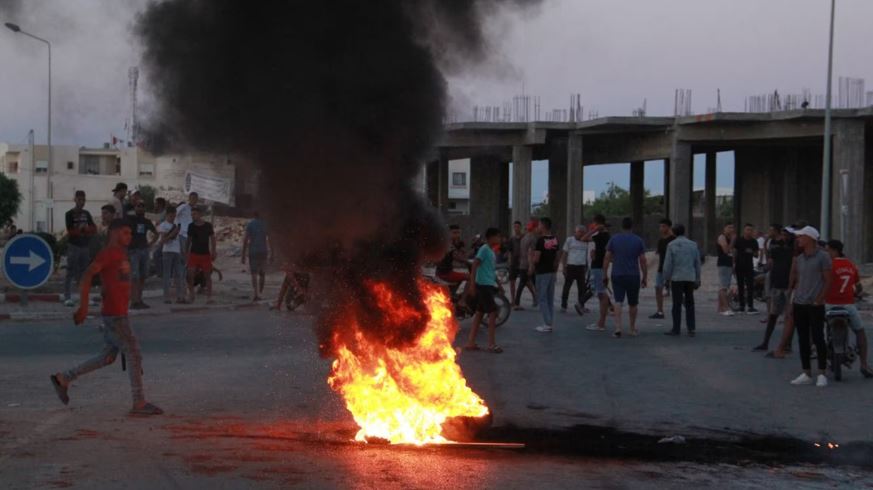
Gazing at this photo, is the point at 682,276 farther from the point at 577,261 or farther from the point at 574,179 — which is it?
the point at 574,179

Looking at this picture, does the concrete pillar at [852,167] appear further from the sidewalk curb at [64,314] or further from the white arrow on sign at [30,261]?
the white arrow on sign at [30,261]

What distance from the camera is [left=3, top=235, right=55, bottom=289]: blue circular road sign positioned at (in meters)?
15.1

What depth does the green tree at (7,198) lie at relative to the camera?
61444mm

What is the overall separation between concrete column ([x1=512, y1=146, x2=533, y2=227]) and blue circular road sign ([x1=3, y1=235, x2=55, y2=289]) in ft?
85.8

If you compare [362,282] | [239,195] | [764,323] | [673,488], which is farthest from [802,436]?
[764,323]

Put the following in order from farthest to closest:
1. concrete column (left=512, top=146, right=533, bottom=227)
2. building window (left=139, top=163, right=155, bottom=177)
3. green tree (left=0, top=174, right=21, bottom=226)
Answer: green tree (left=0, top=174, right=21, bottom=226) < concrete column (left=512, top=146, right=533, bottom=227) < building window (left=139, top=163, right=155, bottom=177)

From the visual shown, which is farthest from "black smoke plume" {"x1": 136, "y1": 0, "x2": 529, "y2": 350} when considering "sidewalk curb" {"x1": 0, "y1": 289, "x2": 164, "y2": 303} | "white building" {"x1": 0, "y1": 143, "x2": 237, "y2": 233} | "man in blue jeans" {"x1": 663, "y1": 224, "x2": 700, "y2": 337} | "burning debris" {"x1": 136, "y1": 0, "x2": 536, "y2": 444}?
"white building" {"x1": 0, "y1": 143, "x2": 237, "y2": 233}

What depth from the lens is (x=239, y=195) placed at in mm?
8898

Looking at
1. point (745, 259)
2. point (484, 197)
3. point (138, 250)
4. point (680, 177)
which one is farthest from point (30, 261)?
point (484, 197)

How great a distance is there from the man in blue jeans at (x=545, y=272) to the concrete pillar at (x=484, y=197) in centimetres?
2878

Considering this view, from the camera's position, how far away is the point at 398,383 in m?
7.78

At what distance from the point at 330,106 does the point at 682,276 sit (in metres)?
8.77

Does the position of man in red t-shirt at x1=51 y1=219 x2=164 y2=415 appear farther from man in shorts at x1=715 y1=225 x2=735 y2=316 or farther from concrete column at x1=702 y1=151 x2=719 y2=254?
concrete column at x1=702 y1=151 x2=719 y2=254

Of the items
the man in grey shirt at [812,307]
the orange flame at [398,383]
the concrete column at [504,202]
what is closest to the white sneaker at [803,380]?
the man in grey shirt at [812,307]
